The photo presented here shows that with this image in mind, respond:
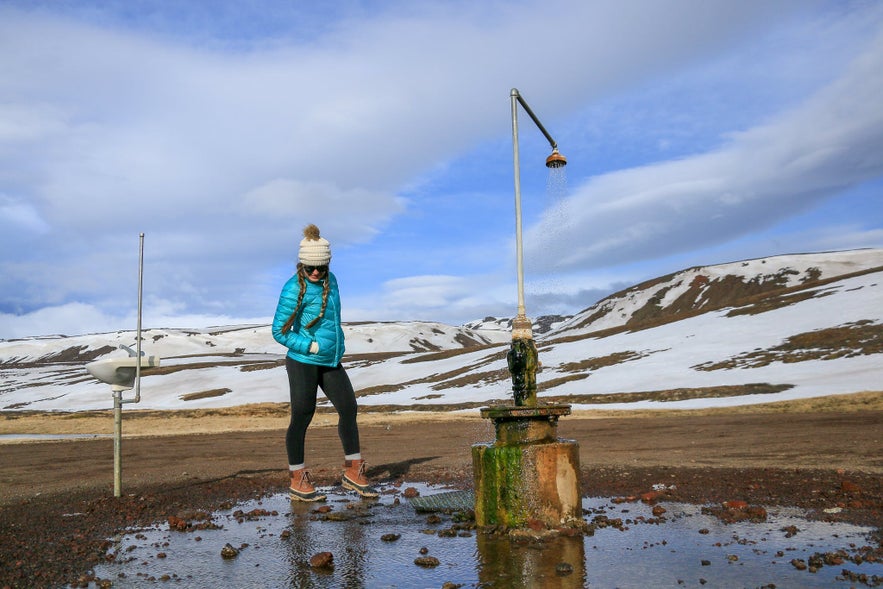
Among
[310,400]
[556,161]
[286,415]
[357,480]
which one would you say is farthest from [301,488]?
[286,415]

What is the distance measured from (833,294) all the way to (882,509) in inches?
2597

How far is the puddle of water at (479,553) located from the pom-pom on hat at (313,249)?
2.84 meters

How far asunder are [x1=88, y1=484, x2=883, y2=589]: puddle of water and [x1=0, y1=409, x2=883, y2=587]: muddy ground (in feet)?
1.80

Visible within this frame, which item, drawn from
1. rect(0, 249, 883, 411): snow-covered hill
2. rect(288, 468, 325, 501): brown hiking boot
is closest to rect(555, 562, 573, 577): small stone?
rect(288, 468, 325, 501): brown hiking boot

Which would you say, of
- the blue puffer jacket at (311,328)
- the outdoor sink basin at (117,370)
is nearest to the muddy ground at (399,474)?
the outdoor sink basin at (117,370)

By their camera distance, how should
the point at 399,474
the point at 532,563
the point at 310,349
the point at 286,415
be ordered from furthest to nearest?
the point at 286,415, the point at 399,474, the point at 310,349, the point at 532,563

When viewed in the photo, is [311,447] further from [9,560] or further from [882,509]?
[882,509]

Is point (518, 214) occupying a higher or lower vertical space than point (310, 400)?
higher

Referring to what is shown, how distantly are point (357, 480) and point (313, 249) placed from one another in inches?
111

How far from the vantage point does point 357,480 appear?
303 inches

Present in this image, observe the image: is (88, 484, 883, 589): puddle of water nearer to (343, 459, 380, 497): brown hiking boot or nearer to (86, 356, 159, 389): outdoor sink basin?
(343, 459, 380, 497): brown hiking boot

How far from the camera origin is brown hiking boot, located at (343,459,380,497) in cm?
759

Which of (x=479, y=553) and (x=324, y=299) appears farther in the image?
(x=324, y=299)

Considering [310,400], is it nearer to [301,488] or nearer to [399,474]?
[301,488]
